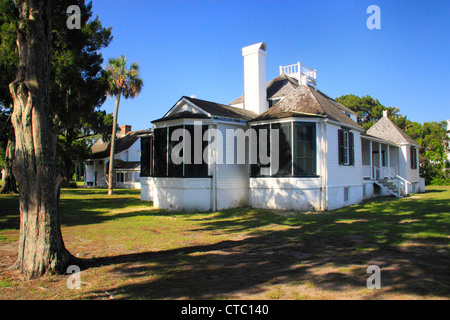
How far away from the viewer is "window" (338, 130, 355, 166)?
1645cm

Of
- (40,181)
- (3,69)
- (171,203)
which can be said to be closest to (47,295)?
(40,181)

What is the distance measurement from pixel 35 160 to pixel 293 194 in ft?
36.7

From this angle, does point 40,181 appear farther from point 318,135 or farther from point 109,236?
point 318,135

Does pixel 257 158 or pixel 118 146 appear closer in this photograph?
pixel 257 158

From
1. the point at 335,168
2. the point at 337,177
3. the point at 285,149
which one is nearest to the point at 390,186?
the point at 337,177

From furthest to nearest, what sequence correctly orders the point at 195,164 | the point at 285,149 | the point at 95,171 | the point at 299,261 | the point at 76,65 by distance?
the point at 95,171 < the point at 76,65 < the point at 195,164 < the point at 285,149 < the point at 299,261

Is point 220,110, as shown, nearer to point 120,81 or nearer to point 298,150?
point 298,150

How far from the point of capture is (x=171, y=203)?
1606 cm

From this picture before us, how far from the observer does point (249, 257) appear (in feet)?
24.0

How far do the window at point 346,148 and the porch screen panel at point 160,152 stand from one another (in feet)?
28.4

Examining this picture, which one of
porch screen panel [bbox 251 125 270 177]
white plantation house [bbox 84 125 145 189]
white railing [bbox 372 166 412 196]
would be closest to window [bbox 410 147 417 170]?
white railing [bbox 372 166 412 196]

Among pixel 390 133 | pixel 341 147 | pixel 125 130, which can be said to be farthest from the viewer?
pixel 125 130

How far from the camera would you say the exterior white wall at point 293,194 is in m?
14.9
